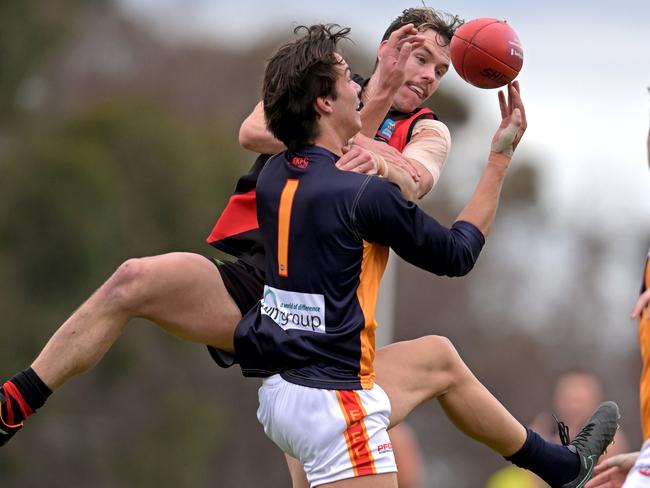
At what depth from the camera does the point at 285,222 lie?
6.44 meters

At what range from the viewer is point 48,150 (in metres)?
34.3

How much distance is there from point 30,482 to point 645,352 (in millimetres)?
31122

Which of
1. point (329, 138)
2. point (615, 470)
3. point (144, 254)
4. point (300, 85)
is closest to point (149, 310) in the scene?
point (329, 138)

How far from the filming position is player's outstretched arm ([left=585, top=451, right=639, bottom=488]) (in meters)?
6.10

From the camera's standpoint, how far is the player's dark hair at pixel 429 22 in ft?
24.2

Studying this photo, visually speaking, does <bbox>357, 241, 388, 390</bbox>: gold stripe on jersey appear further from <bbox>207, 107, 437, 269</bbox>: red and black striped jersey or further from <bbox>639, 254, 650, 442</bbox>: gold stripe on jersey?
<bbox>639, 254, 650, 442</bbox>: gold stripe on jersey

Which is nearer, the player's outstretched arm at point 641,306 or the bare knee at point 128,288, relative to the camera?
the player's outstretched arm at point 641,306

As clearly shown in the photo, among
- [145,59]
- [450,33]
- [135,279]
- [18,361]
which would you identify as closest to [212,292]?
[135,279]

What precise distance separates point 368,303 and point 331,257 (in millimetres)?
293

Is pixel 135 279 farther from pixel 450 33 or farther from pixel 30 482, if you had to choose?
pixel 30 482

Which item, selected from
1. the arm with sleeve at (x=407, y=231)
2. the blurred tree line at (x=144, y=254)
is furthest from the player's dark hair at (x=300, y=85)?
the blurred tree line at (x=144, y=254)

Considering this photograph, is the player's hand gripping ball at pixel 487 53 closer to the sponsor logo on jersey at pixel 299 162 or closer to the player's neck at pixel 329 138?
the player's neck at pixel 329 138

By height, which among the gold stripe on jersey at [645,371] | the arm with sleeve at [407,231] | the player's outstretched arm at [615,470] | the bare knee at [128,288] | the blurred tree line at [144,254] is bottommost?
the blurred tree line at [144,254]

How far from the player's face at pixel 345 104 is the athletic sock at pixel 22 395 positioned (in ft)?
5.90
